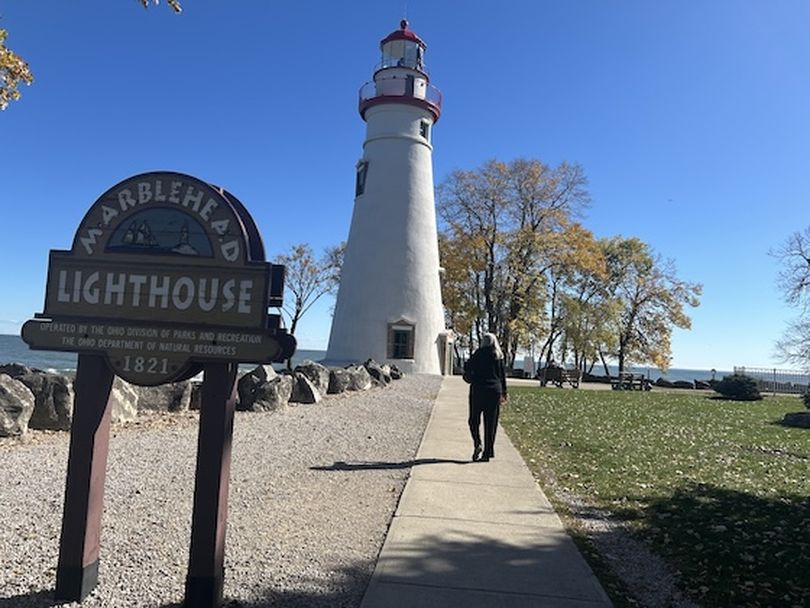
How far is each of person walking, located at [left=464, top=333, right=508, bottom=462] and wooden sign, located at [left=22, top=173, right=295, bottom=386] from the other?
497 centimetres

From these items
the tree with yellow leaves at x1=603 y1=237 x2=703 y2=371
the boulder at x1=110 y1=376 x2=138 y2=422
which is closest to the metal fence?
the tree with yellow leaves at x1=603 y1=237 x2=703 y2=371

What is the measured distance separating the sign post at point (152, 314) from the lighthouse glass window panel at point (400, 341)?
2432 cm

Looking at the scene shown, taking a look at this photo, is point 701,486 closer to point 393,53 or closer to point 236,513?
point 236,513

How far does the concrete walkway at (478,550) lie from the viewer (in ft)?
14.1

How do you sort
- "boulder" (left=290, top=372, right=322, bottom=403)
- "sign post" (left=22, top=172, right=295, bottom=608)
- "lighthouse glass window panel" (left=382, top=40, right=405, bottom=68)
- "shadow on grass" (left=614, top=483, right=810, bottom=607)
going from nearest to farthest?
"sign post" (left=22, top=172, right=295, bottom=608), "shadow on grass" (left=614, top=483, right=810, bottom=607), "boulder" (left=290, top=372, right=322, bottom=403), "lighthouse glass window panel" (left=382, top=40, right=405, bottom=68)

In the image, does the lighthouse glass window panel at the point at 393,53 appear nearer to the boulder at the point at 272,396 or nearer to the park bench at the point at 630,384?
the park bench at the point at 630,384

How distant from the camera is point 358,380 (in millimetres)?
19125

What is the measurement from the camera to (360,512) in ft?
20.5

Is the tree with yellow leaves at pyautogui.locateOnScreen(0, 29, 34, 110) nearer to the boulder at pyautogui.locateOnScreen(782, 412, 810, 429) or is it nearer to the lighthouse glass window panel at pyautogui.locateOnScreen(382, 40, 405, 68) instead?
the boulder at pyautogui.locateOnScreen(782, 412, 810, 429)

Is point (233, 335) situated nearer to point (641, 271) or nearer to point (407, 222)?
point (407, 222)

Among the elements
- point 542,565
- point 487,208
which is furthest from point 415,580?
point 487,208

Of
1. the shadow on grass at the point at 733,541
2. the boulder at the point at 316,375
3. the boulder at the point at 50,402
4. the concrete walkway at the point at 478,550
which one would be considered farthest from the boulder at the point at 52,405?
the shadow on grass at the point at 733,541

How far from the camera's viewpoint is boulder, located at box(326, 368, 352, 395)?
17891 mm

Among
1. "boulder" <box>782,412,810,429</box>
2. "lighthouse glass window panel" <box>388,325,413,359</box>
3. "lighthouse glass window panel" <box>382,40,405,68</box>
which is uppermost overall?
"lighthouse glass window panel" <box>382,40,405,68</box>
